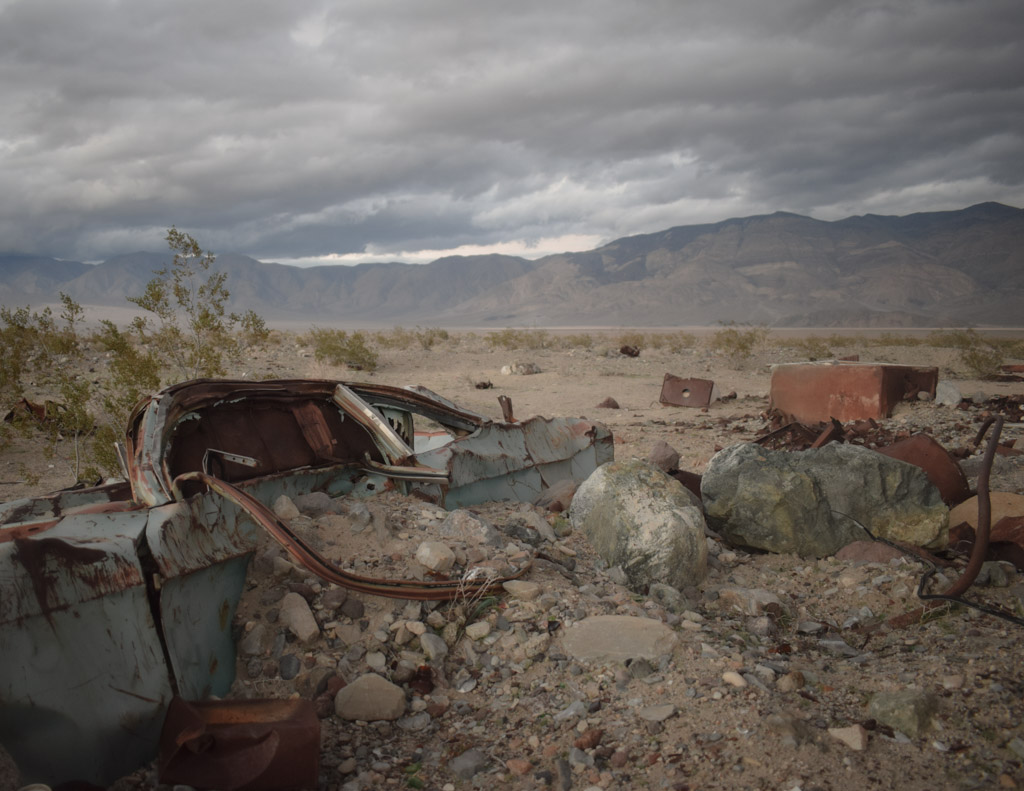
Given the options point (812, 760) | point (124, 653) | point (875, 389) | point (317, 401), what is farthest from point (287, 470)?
point (875, 389)

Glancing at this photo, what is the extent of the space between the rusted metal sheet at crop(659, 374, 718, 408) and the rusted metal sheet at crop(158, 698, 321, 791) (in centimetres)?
1158

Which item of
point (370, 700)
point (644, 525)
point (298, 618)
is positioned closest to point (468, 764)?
point (370, 700)

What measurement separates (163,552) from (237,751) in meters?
0.72

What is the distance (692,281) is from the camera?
4237 inches

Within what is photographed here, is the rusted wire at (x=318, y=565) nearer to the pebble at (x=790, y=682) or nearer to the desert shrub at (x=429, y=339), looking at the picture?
the pebble at (x=790, y=682)

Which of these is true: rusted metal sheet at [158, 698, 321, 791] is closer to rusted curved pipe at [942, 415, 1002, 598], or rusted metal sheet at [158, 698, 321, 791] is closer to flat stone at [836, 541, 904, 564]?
rusted curved pipe at [942, 415, 1002, 598]

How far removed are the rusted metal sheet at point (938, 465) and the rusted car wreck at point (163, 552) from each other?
3305 mm

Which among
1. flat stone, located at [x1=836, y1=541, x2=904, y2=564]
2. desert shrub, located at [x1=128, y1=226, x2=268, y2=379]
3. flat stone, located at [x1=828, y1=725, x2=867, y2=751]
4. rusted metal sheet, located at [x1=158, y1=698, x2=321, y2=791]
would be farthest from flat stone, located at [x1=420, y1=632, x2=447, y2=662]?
desert shrub, located at [x1=128, y1=226, x2=268, y2=379]

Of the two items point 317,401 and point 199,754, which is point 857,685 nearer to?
point 199,754

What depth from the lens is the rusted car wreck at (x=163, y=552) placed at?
6.55ft

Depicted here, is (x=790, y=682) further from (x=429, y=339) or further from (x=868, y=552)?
(x=429, y=339)

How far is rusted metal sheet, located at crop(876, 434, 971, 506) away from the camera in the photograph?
5.01 metres

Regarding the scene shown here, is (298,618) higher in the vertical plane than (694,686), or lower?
higher

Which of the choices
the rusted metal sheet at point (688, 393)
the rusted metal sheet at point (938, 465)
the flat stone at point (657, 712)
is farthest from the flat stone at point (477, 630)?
the rusted metal sheet at point (688, 393)
